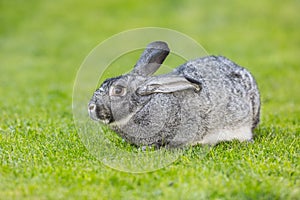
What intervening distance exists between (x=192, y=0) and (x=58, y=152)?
65.5 ft

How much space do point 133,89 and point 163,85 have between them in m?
0.39

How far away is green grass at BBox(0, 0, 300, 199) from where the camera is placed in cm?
560

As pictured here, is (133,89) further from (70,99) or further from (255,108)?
(70,99)

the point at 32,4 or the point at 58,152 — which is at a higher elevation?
the point at 32,4

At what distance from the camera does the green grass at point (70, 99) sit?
5.60 metres

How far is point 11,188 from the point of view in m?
5.56

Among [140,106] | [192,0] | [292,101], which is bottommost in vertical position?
[292,101]

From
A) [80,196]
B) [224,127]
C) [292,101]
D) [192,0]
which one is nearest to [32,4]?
[192,0]

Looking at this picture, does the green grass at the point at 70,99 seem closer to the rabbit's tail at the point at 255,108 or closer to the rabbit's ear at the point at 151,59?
the rabbit's tail at the point at 255,108

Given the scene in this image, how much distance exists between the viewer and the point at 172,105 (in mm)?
7016

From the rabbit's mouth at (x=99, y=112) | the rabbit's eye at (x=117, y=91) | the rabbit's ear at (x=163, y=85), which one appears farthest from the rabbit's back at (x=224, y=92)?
the rabbit's mouth at (x=99, y=112)

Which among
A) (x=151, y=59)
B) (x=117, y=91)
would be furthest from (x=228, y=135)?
(x=117, y=91)

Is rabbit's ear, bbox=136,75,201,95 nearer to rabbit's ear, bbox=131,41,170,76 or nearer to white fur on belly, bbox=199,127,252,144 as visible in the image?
rabbit's ear, bbox=131,41,170,76

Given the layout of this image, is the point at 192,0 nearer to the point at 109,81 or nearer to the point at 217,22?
the point at 217,22
